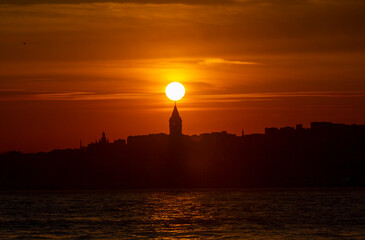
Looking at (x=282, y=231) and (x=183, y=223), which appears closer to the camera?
(x=282, y=231)

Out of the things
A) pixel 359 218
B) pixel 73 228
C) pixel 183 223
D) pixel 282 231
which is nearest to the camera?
pixel 282 231

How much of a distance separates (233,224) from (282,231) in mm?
13452

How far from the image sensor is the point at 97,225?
324 feet

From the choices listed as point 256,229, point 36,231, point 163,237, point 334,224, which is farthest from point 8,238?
point 334,224

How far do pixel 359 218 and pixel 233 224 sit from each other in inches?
891

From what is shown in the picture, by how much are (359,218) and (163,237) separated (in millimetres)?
41136

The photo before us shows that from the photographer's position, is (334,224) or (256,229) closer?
(256,229)

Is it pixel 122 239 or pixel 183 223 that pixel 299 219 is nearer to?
pixel 183 223

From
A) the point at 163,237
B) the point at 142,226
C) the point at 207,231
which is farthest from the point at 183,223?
the point at 163,237

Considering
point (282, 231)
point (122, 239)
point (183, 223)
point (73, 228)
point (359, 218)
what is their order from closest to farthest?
point (122, 239), point (282, 231), point (73, 228), point (183, 223), point (359, 218)

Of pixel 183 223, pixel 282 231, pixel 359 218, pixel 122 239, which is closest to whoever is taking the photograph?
pixel 122 239

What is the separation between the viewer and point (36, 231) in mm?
91312

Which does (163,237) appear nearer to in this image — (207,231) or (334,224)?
(207,231)

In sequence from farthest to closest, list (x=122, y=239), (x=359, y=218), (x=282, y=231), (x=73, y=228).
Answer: (x=359, y=218) < (x=73, y=228) < (x=282, y=231) < (x=122, y=239)
